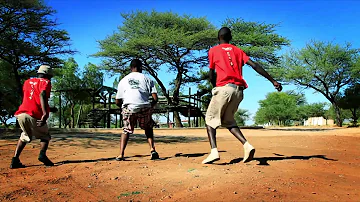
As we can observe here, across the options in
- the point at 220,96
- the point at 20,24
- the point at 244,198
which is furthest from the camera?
the point at 20,24

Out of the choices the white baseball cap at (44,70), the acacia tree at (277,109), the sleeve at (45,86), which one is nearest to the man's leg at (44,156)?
the sleeve at (45,86)

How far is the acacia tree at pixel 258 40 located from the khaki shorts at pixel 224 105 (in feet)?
67.8

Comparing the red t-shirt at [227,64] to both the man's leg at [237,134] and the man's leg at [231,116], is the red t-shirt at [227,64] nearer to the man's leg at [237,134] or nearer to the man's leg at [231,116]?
the man's leg at [231,116]

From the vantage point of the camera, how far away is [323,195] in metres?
2.61

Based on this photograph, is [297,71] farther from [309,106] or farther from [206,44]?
[309,106]

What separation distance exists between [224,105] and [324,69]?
29.7 m

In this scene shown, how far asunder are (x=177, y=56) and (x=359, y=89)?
67.1 feet

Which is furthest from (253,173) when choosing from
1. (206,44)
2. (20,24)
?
(206,44)

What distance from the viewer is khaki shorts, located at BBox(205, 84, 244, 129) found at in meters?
4.13

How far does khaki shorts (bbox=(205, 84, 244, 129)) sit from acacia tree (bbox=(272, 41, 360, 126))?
91.3ft

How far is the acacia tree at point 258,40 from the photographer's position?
80.9 ft

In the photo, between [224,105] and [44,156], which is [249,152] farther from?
[44,156]

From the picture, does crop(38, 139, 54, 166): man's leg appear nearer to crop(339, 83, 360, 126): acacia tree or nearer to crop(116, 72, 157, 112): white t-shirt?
crop(116, 72, 157, 112): white t-shirt

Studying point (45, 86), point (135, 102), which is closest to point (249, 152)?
point (135, 102)
